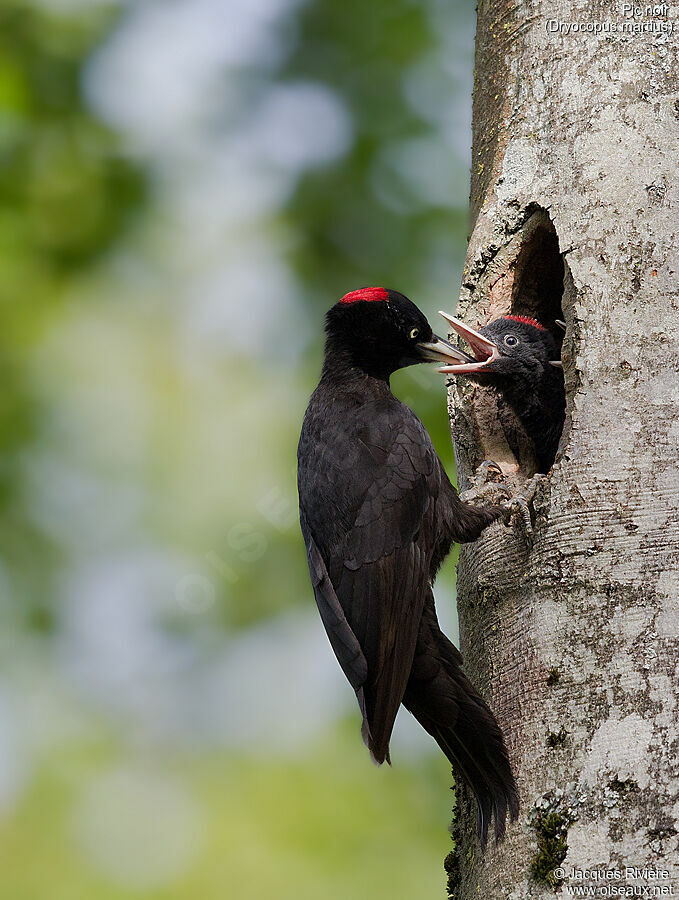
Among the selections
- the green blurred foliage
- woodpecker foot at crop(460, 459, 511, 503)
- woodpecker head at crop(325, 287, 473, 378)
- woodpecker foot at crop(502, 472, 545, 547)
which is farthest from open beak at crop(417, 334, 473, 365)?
the green blurred foliage

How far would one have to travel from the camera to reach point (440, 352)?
3729 mm

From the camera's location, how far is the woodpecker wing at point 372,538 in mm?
2877

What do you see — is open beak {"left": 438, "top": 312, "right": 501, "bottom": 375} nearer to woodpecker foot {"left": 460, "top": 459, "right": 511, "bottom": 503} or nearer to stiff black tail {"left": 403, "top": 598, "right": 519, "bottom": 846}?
woodpecker foot {"left": 460, "top": 459, "right": 511, "bottom": 503}

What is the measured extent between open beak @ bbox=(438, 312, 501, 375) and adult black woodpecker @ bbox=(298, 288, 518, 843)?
0.27 feet

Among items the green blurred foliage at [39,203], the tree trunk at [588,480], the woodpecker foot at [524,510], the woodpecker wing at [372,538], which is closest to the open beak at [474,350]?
the tree trunk at [588,480]

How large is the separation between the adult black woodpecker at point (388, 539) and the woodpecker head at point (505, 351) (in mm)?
109

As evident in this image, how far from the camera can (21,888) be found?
17.3 ft

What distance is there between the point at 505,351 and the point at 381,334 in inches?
19.1

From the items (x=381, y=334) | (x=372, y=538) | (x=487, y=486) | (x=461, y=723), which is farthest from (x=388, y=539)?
(x=381, y=334)

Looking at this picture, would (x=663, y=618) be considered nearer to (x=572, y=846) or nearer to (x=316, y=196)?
(x=572, y=846)

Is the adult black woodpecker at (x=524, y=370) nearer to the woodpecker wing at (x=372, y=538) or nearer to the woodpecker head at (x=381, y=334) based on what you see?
the woodpecker head at (x=381, y=334)

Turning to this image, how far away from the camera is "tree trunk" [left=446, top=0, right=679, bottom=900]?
237 cm

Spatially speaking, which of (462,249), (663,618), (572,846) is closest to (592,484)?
(663,618)

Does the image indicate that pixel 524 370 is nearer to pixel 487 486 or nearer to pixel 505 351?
pixel 505 351
